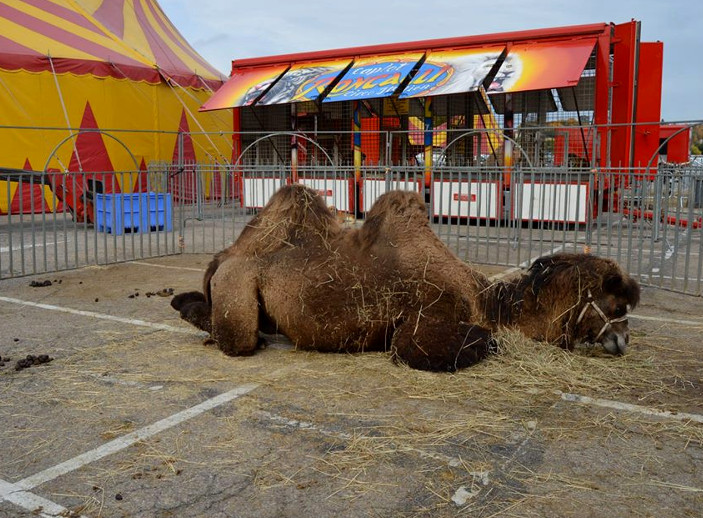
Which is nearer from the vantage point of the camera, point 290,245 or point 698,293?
point 290,245

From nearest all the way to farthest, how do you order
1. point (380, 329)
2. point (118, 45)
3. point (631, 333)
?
1. point (380, 329)
2. point (631, 333)
3. point (118, 45)

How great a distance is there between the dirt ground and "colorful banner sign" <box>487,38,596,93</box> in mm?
9253

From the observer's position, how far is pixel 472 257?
11.2 metres

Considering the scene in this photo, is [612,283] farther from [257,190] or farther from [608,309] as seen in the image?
[257,190]

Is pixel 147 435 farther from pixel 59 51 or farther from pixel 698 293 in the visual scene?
pixel 59 51

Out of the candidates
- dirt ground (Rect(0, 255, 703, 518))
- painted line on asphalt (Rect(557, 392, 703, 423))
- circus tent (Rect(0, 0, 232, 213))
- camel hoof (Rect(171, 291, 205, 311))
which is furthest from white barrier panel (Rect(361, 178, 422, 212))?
circus tent (Rect(0, 0, 232, 213))

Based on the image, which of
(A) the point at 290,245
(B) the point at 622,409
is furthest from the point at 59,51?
(B) the point at 622,409

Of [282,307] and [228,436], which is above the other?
[282,307]

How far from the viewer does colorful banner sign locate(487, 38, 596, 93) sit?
1437 cm

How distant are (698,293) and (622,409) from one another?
4547 mm

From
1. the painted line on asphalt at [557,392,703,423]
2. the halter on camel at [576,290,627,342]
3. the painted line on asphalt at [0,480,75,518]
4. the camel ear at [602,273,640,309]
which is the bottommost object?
the painted line on asphalt at [0,480,75,518]

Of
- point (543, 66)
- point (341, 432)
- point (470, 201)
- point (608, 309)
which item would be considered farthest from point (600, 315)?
point (543, 66)

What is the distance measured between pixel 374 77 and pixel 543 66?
14.3 feet

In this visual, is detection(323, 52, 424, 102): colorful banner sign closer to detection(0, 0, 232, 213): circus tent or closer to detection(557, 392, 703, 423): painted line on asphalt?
detection(0, 0, 232, 213): circus tent
